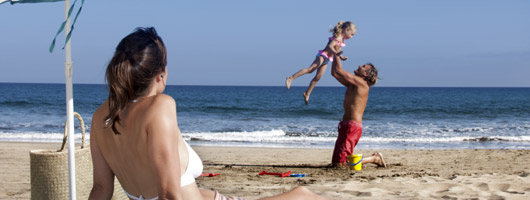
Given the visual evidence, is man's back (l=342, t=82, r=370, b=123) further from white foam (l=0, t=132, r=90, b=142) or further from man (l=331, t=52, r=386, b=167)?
white foam (l=0, t=132, r=90, b=142)

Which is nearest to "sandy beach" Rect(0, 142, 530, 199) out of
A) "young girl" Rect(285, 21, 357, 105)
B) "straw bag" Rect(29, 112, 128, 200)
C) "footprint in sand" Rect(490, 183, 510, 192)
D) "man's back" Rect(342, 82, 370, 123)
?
"footprint in sand" Rect(490, 183, 510, 192)

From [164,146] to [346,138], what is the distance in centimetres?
580

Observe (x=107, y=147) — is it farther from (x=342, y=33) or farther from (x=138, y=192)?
(x=342, y=33)

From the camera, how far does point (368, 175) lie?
7.18 metres

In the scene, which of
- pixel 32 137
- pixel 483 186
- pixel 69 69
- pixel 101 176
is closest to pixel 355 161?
pixel 483 186

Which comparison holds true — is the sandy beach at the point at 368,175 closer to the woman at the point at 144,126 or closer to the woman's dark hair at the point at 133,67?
the woman at the point at 144,126

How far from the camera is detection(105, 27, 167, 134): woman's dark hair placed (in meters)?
1.92

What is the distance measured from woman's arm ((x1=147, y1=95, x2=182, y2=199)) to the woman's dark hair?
0.10 metres

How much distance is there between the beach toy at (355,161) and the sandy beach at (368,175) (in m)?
0.15

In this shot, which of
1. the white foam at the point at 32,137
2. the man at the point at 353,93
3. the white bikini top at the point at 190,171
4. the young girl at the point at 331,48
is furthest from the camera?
the white foam at the point at 32,137

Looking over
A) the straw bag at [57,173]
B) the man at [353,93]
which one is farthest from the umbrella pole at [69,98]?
the man at [353,93]

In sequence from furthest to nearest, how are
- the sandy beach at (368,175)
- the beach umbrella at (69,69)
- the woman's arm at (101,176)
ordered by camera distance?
the sandy beach at (368,175), the beach umbrella at (69,69), the woman's arm at (101,176)

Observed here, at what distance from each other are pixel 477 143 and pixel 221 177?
9.38 m

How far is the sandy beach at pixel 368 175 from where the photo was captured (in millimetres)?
5629
